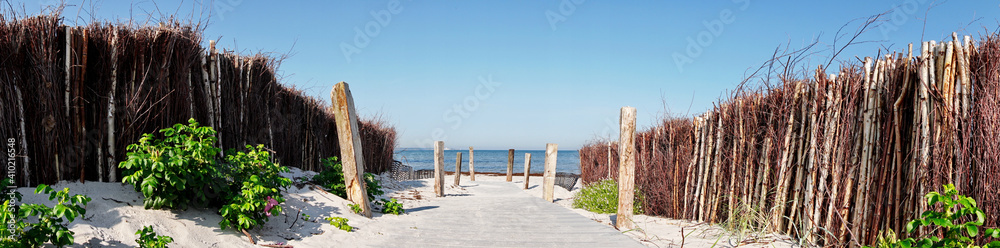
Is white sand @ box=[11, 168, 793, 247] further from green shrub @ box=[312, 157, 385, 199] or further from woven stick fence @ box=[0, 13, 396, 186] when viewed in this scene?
green shrub @ box=[312, 157, 385, 199]

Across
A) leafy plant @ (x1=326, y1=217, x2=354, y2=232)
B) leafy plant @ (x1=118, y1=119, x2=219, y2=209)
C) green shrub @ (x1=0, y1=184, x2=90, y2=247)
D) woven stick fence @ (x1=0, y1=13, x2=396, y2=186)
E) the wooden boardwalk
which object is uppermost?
woven stick fence @ (x1=0, y1=13, x2=396, y2=186)

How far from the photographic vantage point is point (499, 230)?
5.75 metres

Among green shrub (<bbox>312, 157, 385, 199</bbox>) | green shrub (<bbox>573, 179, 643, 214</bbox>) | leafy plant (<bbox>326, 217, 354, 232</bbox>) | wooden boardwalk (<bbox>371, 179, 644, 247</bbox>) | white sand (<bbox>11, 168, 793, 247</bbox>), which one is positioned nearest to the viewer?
white sand (<bbox>11, 168, 793, 247</bbox>)

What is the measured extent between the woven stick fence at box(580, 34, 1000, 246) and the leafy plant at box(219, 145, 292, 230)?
15.6 ft

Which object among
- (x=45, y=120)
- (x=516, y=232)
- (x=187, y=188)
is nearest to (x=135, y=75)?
(x=45, y=120)

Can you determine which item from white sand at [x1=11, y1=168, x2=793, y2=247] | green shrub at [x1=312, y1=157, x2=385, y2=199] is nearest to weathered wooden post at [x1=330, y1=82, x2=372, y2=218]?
white sand at [x1=11, y1=168, x2=793, y2=247]

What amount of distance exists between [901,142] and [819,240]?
1111 millimetres

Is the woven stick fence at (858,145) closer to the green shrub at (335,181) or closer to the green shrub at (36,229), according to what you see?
the green shrub at (335,181)

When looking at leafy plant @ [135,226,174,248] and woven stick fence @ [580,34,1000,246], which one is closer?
woven stick fence @ [580,34,1000,246]

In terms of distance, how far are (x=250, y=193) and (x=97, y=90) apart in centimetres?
159

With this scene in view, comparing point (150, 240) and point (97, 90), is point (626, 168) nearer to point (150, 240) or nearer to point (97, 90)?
point (150, 240)

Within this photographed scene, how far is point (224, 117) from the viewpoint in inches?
213

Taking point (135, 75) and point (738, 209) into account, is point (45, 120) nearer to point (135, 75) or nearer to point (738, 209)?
point (135, 75)

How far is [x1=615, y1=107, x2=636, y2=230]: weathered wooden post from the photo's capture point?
604cm
